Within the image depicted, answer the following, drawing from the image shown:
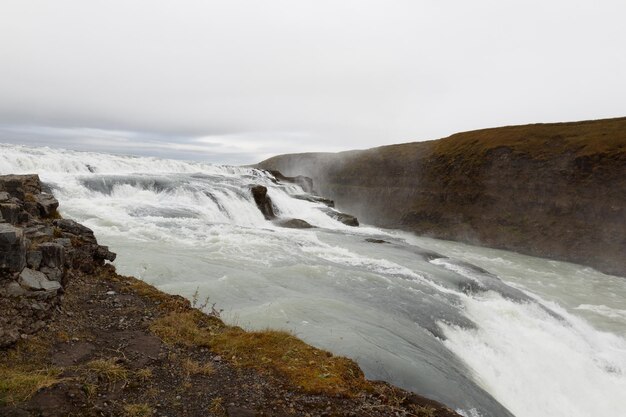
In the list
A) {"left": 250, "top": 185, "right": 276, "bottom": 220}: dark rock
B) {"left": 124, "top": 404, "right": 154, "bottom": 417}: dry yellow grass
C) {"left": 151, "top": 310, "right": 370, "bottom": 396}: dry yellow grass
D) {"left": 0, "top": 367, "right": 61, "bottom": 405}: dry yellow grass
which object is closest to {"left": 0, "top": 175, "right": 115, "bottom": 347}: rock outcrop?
{"left": 0, "top": 367, "right": 61, "bottom": 405}: dry yellow grass

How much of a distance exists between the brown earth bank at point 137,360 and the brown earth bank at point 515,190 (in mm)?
33570

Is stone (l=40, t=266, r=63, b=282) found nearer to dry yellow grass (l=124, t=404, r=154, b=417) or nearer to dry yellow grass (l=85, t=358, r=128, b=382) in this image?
dry yellow grass (l=85, t=358, r=128, b=382)

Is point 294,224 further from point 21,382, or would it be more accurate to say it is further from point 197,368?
point 21,382

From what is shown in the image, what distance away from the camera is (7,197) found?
10.1 m

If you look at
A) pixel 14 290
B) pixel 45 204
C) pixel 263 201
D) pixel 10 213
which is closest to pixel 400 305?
pixel 14 290

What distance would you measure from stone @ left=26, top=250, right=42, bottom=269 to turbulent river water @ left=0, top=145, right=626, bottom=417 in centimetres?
428

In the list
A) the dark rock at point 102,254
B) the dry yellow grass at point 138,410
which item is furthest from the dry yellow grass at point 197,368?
the dark rock at point 102,254

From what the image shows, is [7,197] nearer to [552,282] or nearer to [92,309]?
[92,309]

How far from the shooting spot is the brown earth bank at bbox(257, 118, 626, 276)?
1417 inches

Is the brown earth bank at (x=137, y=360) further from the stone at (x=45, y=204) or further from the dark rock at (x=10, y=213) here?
the stone at (x=45, y=204)

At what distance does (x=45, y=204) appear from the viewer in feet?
38.2

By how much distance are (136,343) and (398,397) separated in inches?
181

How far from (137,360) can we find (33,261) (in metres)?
3.20

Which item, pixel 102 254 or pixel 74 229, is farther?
pixel 74 229
